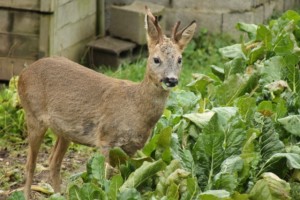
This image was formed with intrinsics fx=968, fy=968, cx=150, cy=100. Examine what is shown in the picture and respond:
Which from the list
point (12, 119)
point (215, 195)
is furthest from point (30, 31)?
point (215, 195)

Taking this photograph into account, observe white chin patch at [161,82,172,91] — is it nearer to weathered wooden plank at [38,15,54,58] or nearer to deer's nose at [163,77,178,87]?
deer's nose at [163,77,178,87]

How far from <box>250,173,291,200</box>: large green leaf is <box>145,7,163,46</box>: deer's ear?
5.72ft

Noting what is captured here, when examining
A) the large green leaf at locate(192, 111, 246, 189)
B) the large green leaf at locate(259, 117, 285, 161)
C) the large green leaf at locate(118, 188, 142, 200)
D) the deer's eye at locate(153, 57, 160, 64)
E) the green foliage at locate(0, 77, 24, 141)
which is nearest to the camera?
the large green leaf at locate(118, 188, 142, 200)

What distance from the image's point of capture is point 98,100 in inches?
283

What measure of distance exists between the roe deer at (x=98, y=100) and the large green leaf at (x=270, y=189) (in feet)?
4.65

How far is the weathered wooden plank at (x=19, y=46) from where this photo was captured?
10469mm

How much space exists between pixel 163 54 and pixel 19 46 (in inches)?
159

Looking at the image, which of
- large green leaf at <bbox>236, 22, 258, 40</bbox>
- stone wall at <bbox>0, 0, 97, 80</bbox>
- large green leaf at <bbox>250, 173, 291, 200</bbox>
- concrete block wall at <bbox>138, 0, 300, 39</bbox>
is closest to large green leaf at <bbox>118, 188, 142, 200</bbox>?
large green leaf at <bbox>250, 173, 291, 200</bbox>

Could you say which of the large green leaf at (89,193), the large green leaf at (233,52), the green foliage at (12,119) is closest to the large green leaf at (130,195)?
the large green leaf at (89,193)

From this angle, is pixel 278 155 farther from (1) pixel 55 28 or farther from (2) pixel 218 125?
(1) pixel 55 28

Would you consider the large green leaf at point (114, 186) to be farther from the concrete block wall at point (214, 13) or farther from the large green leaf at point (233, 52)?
the concrete block wall at point (214, 13)

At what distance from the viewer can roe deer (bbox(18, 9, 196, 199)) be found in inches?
270

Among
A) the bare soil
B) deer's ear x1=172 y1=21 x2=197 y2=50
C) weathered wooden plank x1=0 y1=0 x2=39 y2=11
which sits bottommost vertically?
the bare soil

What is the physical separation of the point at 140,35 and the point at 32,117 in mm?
4474
